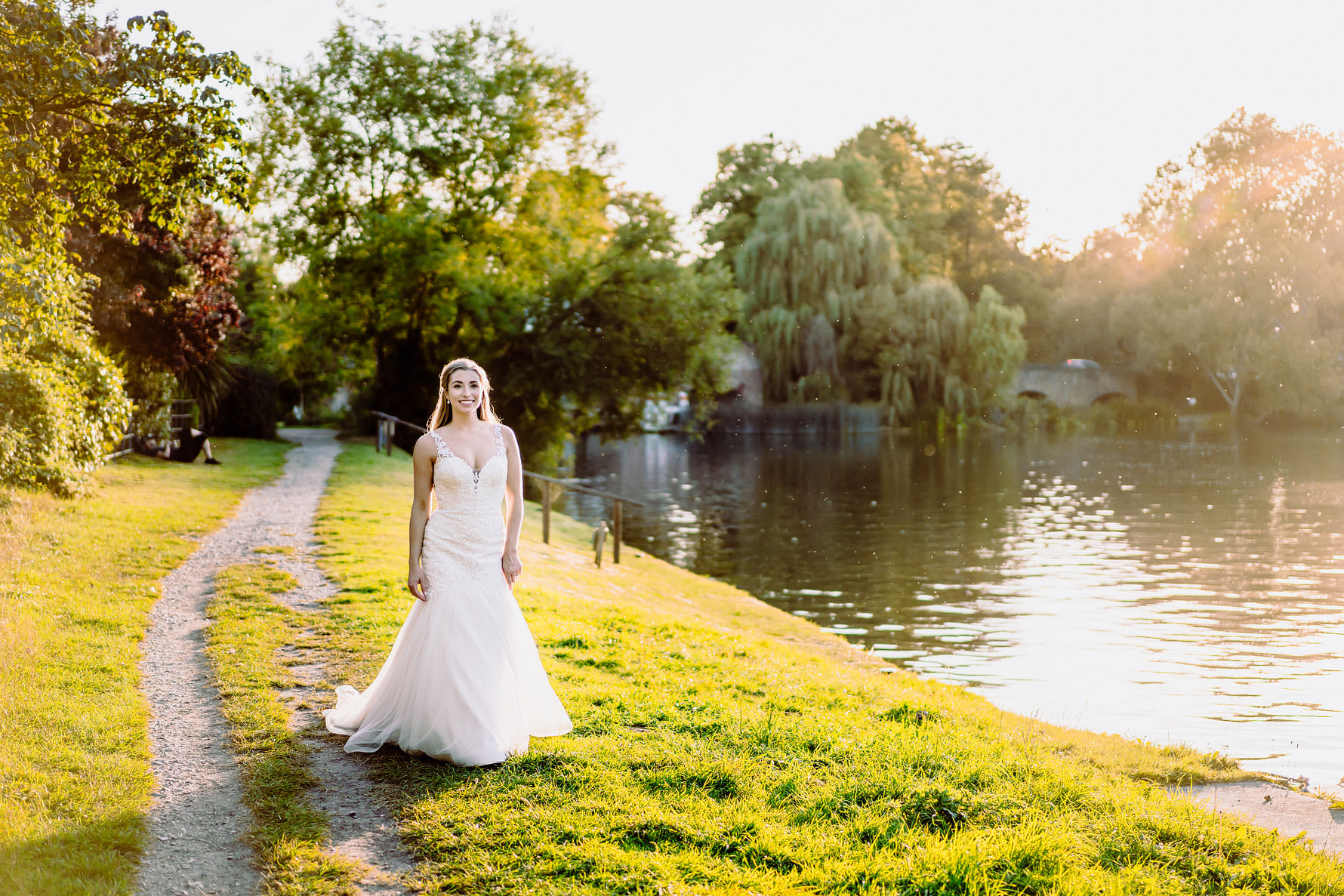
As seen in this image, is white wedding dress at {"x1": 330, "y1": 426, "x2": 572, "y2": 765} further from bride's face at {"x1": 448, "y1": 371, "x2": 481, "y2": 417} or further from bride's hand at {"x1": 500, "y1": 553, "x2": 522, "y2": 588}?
bride's face at {"x1": 448, "y1": 371, "x2": 481, "y2": 417}

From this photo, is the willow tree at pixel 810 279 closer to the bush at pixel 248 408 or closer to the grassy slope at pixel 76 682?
the bush at pixel 248 408

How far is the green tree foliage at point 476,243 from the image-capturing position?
3183 cm

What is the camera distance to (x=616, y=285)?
32188 mm

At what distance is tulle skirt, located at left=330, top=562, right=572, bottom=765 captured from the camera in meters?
5.76

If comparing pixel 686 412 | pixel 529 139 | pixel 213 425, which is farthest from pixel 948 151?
pixel 213 425

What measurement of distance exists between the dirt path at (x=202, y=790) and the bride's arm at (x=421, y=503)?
101cm

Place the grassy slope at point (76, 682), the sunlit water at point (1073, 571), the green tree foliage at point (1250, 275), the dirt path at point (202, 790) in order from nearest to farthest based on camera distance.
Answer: the dirt path at point (202, 790)
the grassy slope at point (76, 682)
the sunlit water at point (1073, 571)
the green tree foliage at point (1250, 275)

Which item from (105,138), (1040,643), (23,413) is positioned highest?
(105,138)

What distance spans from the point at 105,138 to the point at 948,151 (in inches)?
3387

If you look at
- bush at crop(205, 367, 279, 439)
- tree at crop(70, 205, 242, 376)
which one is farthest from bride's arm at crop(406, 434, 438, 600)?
bush at crop(205, 367, 279, 439)

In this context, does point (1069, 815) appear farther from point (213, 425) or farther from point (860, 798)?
point (213, 425)

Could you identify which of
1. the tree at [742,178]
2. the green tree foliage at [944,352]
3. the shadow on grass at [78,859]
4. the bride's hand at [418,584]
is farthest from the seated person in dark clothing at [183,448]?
the tree at [742,178]

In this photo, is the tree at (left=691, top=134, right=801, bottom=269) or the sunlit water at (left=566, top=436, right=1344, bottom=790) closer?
the sunlit water at (left=566, top=436, right=1344, bottom=790)

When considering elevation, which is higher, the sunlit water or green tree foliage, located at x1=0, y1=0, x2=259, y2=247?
green tree foliage, located at x1=0, y1=0, x2=259, y2=247
